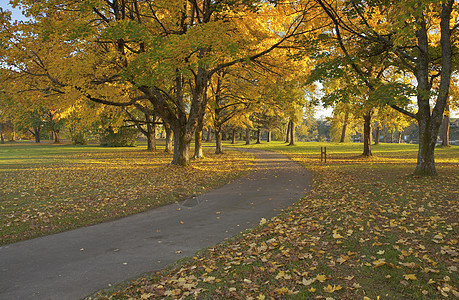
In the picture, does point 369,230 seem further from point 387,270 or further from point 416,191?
point 416,191

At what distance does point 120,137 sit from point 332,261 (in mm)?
42532

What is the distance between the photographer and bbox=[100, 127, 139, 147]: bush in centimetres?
4269

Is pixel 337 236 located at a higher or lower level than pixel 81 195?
higher

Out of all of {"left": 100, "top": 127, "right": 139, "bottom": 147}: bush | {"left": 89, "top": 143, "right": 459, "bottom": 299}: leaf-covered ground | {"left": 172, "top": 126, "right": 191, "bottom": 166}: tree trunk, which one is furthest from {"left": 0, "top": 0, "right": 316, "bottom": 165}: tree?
{"left": 100, "top": 127, "right": 139, "bottom": 147}: bush

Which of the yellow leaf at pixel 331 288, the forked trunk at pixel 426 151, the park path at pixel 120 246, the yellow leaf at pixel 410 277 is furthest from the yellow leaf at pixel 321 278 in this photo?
the forked trunk at pixel 426 151

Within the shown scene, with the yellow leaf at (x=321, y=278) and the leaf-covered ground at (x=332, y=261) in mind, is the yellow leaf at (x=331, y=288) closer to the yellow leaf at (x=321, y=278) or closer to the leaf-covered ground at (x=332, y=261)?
the leaf-covered ground at (x=332, y=261)

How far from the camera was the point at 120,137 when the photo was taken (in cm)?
4303

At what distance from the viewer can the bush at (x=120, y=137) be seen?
42.7 metres

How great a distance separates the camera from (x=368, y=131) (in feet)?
79.9

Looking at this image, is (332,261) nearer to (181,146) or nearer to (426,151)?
(426,151)

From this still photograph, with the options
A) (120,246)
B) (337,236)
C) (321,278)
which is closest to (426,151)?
(337,236)

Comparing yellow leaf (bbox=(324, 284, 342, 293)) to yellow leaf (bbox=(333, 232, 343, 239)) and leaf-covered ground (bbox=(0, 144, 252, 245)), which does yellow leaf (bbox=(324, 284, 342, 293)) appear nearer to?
yellow leaf (bbox=(333, 232, 343, 239))

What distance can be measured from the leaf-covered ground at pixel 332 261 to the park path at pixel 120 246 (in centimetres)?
54

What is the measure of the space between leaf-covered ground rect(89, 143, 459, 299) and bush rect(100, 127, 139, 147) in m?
39.6
